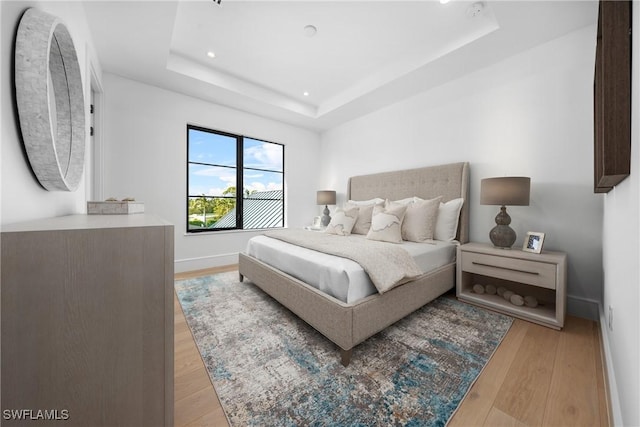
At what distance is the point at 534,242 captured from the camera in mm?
2084

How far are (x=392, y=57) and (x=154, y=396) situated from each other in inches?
136

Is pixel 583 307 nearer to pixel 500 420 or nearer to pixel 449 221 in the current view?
pixel 449 221

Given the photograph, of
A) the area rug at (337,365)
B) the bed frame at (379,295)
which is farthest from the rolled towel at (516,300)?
the bed frame at (379,295)

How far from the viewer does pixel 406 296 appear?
6.03ft

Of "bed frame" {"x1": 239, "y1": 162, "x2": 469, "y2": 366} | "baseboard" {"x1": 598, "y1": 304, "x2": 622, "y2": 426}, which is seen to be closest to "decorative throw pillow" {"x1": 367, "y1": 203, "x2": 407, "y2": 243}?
"bed frame" {"x1": 239, "y1": 162, "x2": 469, "y2": 366}

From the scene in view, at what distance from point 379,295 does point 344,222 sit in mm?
1431

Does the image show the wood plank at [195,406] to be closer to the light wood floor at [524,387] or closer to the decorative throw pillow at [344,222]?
the light wood floor at [524,387]

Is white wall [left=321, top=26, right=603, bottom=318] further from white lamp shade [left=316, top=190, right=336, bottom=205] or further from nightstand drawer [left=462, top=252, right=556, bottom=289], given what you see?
white lamp shade [left=316, top=190, right=336, bottom=205]

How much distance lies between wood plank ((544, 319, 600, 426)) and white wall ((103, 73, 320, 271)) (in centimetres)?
371

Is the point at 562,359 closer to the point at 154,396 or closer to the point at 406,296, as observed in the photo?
the point at 406,296

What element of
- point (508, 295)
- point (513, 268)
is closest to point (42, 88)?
point (513, 268)

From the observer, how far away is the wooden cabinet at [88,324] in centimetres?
63

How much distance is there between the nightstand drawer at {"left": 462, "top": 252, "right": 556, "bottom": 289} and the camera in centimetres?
185

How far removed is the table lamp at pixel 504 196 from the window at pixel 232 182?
329cm
